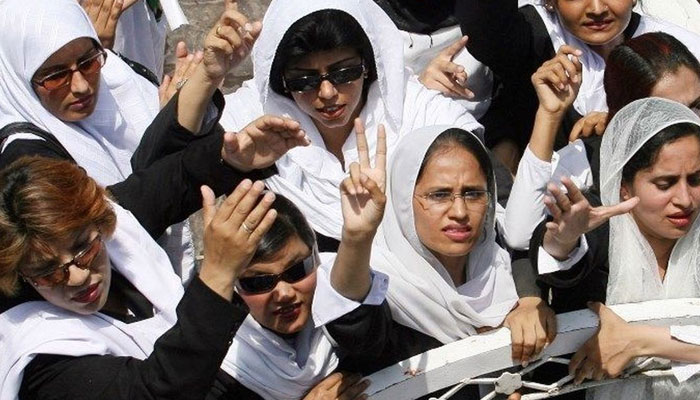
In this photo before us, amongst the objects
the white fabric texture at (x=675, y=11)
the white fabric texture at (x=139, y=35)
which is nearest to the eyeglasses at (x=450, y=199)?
the white fabric texture at (x=675, y=11)

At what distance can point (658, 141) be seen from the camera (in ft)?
10.4

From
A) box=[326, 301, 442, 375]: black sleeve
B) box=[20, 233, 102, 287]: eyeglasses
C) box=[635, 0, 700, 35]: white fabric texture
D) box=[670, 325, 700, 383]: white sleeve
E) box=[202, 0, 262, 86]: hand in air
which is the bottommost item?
box=[670, 325, 700, 383]: white sleeve

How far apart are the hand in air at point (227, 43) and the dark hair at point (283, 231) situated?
49 centimetres

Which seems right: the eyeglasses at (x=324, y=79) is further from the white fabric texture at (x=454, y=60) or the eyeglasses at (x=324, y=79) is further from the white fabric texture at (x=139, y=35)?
the white fabric texture at (x=139, y=35)

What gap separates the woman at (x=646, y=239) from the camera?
10.2 ft

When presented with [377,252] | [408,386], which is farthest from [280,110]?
[408,386]

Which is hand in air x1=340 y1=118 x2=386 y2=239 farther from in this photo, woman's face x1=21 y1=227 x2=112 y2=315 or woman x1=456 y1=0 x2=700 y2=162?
woman x1=456 y1=0 x2=700 y2=162

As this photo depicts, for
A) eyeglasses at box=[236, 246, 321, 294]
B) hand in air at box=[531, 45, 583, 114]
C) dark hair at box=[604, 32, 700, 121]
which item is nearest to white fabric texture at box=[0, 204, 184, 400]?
eyeglasses at box=[236, 246, 321, 294]

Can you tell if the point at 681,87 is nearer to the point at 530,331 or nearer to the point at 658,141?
the point at 658,141

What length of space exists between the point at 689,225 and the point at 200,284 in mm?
1298

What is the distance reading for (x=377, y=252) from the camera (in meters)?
3.16

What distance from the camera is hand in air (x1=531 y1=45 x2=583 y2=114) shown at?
10.8 feet

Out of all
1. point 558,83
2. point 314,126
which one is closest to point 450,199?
point 558,83

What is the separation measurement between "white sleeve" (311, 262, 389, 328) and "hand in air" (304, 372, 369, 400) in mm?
215
